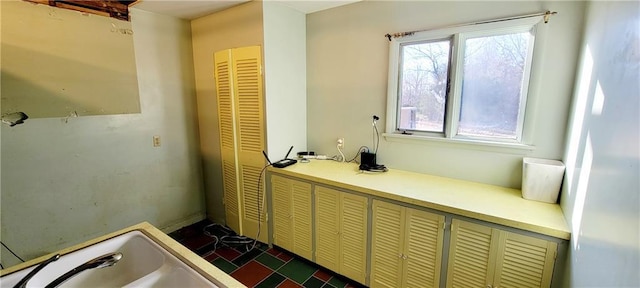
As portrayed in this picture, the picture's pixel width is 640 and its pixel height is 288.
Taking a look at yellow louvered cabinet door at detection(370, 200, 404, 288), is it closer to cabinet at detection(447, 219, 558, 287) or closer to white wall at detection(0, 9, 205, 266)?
cabinet at detection(447, 219, 558, 287)

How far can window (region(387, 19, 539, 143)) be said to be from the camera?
1890 mm

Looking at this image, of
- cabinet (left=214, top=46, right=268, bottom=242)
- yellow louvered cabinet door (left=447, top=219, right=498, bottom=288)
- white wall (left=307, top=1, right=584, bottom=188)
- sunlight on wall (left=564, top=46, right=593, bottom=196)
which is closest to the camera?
sunlight on wall (left=564, top=46, right=593, bottom=196)

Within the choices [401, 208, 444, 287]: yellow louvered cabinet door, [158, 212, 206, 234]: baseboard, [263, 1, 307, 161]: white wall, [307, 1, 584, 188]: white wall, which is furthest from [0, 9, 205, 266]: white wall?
[401, 208, 444, 287]: yellow louvered cabinet door

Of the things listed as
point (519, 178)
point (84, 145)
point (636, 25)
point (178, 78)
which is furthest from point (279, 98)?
point (636, 25)

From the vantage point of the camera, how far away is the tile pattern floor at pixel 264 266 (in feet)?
7.33

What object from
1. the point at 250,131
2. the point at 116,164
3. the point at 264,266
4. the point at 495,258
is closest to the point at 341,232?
the point at 264,266

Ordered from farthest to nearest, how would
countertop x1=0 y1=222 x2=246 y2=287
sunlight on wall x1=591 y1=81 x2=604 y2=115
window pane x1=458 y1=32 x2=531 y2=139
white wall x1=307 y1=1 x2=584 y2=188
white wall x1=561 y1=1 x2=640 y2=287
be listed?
1. window pane x1=458 y1=32 x2=531 y2=139
2. white wall x1=307 y1=1 x2=584 y2=188
3. sunlight on wall x1=591 y1=81 x2=604 y2=115
4. countertop x1=0 y1=222 x2=246 y2=287
5. white wall x1=561 y1=1 x2=640 y2=287

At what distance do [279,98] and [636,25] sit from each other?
88.8 inches

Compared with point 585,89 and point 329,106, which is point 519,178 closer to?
point 585,89

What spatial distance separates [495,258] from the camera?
5.17 ft

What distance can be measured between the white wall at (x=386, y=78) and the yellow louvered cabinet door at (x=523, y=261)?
2.02 feet

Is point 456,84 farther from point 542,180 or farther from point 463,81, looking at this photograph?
point 542,180

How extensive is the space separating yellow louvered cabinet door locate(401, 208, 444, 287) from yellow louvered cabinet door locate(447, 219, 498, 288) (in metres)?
0.08

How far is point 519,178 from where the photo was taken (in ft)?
6.39
